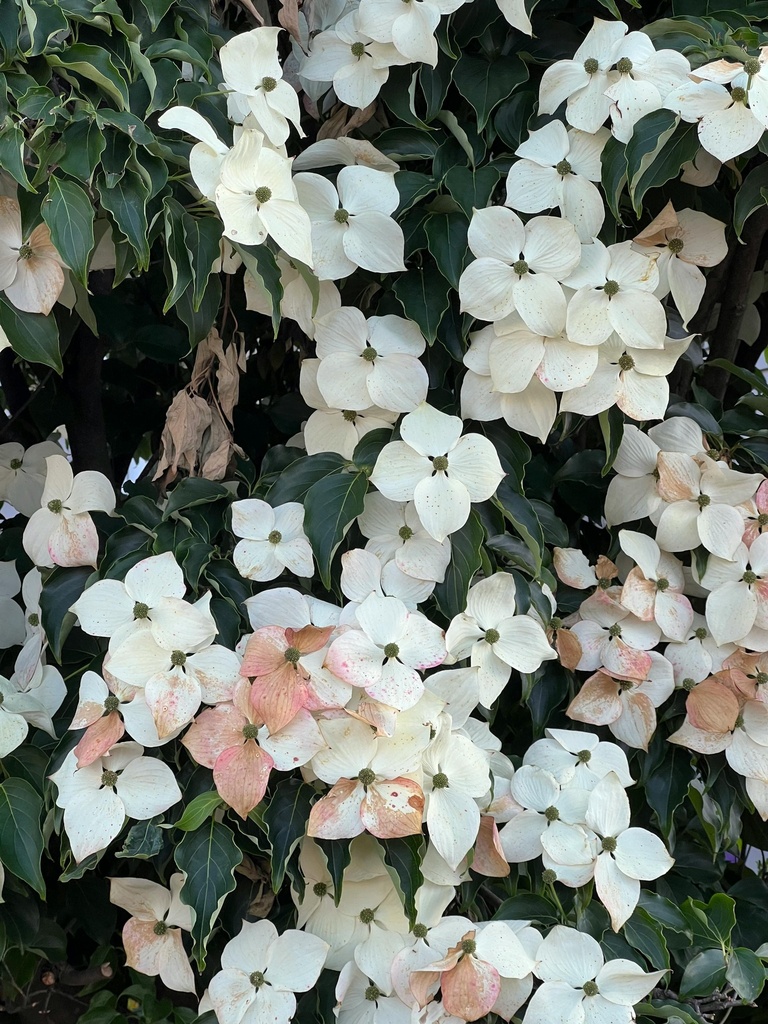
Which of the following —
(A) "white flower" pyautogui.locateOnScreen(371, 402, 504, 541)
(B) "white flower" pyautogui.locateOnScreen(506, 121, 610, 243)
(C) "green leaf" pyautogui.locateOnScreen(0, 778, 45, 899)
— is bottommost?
(C) "green leaf" pyautogui.locateOnScreen(0, 778, 45, 899)

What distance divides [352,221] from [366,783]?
0.40 meters

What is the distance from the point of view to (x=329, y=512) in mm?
803

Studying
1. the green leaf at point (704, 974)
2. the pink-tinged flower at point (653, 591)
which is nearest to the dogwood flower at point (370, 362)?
the pink-tinged flower at point (653, 591)

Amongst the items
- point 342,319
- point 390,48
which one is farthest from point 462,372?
point 390,48

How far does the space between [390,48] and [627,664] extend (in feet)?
1.66

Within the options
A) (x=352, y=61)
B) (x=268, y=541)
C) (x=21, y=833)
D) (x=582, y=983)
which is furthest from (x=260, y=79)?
(x=582, y=983)

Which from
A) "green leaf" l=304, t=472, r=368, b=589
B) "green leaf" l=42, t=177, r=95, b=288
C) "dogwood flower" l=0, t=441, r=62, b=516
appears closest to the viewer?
"green leaf" l=42, t=177, r=95, b=288

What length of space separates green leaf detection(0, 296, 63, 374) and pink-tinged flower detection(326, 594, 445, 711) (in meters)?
0.27

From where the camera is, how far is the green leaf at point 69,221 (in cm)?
69

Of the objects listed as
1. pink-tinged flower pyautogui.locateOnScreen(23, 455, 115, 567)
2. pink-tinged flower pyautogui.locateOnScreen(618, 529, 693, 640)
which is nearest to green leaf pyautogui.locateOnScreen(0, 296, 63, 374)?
pink-tinged flower pyautogui.locateOnScreen(23, 455, 115, 567)

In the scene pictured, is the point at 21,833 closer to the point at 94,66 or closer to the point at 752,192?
the point at 94,66

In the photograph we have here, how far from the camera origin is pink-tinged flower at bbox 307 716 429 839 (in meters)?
0.74

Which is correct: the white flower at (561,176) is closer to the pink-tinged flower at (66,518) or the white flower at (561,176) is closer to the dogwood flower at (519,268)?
the dogwood flower at (519,268)

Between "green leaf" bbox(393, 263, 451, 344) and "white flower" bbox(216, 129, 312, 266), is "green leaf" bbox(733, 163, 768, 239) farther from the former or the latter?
"white flower" bbox(216, 129, 312, 266)
